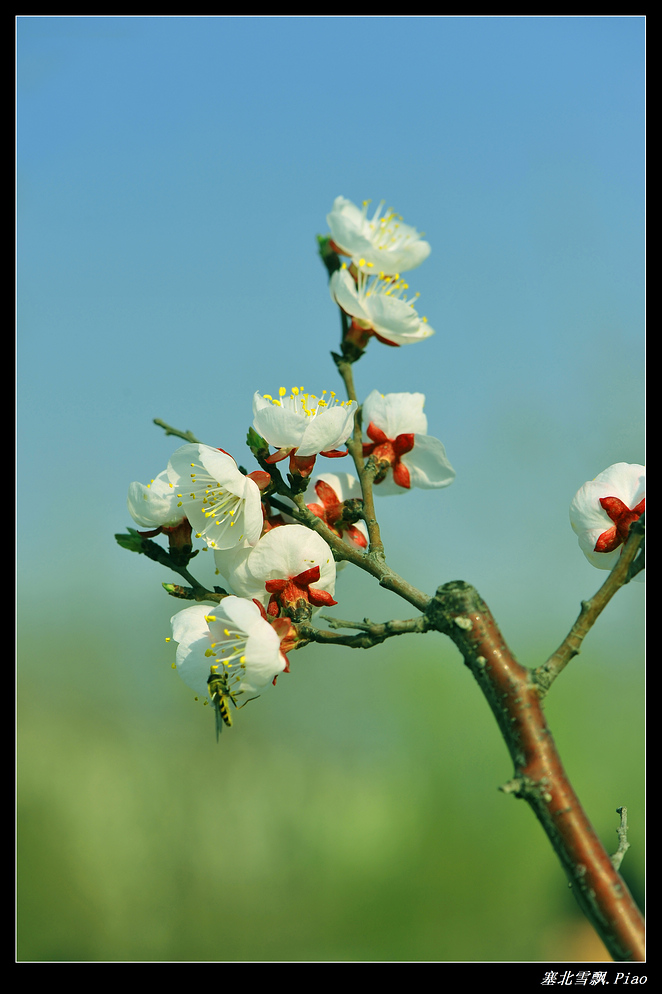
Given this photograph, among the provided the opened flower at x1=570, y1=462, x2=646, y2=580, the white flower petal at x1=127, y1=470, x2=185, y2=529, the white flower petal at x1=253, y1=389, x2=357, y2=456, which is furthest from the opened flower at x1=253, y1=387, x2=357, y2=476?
the opened flower at x1=570, y1=462, x2=646, y2=580

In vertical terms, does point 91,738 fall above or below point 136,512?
below

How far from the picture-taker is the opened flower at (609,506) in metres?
0.73

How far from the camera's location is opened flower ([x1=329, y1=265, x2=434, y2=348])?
0.88 m

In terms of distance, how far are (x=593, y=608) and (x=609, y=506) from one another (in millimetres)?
159

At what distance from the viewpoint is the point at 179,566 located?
808 millimetres

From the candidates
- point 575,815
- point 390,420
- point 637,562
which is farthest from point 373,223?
point 575,815

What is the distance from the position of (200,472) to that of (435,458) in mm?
Result: 325

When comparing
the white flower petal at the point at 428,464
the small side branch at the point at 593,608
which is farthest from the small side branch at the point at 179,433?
the small side branch at the point at 593,608

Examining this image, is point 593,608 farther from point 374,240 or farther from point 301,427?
point 374,240

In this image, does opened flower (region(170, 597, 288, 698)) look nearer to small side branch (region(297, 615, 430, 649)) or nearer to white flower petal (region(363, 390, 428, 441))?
small side branch (region(297, 615, 430, 649))

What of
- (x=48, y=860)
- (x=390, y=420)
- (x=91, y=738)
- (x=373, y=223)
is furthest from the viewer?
(x=91, y=738)

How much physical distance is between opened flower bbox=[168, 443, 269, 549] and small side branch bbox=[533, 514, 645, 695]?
32 cm

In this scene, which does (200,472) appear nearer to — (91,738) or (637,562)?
(637,562)

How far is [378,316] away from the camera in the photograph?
35.3 inches
